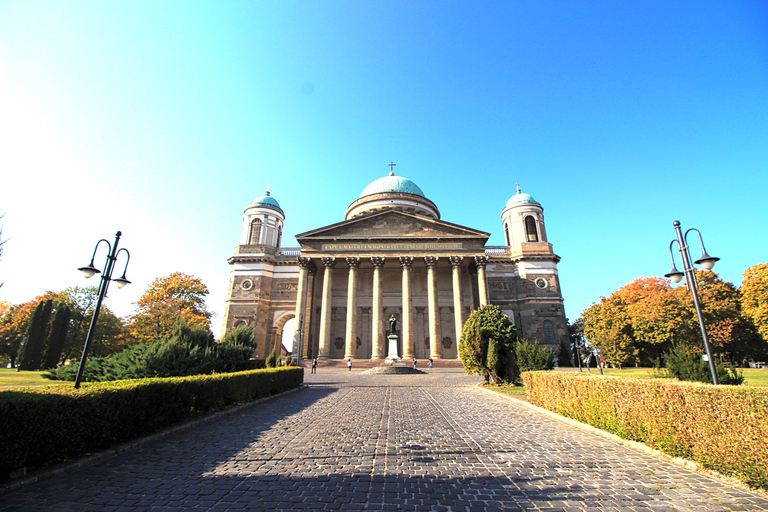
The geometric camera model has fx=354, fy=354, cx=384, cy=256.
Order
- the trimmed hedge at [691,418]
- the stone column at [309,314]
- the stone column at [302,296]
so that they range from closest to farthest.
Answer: the trimmed hedge at [691,418] → the stone column at [302,296] → the stone column at [309,314]

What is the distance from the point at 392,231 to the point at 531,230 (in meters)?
19.1

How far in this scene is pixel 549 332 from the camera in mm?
39812

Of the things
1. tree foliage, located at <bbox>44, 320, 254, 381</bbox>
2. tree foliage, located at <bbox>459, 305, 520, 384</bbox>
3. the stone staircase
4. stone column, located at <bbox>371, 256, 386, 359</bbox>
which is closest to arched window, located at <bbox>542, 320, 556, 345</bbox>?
the stone staircase

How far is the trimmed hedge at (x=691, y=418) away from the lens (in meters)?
4.55

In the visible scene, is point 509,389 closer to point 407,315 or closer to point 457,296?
point 407,315

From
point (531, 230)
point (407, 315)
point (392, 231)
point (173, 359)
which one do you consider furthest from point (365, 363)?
point (531, 230)

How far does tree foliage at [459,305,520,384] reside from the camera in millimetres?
16438

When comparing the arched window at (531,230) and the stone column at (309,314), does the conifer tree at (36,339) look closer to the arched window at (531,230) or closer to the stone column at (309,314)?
the stone column at (309,314)

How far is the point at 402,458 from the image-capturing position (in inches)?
229

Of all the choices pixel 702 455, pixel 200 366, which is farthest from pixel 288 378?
pixel 702 455

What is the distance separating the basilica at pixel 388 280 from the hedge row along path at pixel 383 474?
999 inches

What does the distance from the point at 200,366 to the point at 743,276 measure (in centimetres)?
4452

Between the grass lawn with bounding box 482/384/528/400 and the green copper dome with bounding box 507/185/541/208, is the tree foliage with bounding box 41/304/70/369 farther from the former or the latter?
the green copper dome with bounding box 507/185/541/208

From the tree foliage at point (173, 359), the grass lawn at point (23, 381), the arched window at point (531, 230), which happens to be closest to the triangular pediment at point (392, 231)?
the arched window at point (531, 230)
